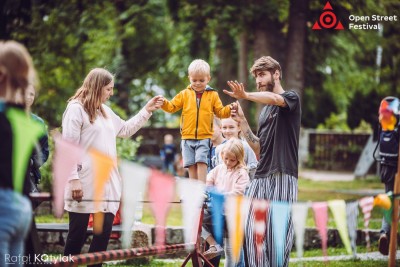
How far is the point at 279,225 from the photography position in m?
4.91

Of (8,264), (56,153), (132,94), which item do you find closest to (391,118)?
(56,153)

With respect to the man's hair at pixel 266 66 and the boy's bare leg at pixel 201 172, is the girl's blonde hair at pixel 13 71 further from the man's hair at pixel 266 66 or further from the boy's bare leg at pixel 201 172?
the boy's bare leg at pixel 201 172

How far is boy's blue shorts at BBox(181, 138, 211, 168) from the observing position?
5691mm

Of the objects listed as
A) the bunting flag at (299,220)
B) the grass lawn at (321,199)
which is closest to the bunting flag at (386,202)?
the grass lawn at (321,199)

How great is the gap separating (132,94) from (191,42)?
5843mm

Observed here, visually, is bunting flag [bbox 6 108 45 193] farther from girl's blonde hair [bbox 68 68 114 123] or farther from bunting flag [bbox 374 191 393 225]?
bunting flag [bbox 374 191 393 225]

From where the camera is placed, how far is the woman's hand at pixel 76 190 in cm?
461

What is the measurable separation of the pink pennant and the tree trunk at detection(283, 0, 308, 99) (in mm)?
8639

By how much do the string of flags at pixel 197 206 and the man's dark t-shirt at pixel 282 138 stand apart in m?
0.29

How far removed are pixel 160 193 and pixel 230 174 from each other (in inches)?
52.9

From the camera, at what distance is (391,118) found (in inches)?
190

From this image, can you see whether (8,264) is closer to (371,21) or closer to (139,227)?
(139,227)

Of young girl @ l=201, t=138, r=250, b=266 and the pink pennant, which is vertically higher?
young girl @ l=201, t=138, r=250, b=266

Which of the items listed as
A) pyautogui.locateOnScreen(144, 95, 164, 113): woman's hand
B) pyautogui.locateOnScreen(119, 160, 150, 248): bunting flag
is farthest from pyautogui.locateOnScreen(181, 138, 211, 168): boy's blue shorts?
pyautogui.locateOnScreen(119, 160, 150, 248): bunting flag
